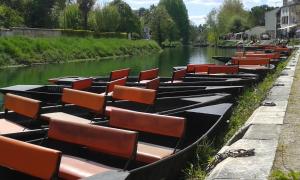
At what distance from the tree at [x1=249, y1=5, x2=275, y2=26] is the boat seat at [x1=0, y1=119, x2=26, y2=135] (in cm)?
12904

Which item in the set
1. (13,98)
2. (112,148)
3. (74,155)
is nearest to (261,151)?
(112,148)

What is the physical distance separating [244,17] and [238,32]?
16.5ft

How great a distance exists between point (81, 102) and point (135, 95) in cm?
111

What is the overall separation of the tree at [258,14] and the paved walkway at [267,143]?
128 meters

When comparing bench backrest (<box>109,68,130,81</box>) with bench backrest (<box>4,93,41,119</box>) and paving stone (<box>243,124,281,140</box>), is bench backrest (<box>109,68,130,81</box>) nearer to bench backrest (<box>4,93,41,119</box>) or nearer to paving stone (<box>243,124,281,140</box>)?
bench backrest (<box>4,93,41,119</box>)

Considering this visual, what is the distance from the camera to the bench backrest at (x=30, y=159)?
4621mm

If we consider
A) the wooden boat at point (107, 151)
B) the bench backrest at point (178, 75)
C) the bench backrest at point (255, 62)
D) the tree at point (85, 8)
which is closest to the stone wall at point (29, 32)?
the tree at point (85, 8)

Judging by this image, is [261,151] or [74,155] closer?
[261,151]

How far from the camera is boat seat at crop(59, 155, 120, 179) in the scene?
5098mm

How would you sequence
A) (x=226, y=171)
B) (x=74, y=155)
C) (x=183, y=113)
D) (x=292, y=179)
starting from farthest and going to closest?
1. (x=183, y=113)
2. (x=74, y=155)
3. (x=226, y=171)
4. (x=292, y=179)

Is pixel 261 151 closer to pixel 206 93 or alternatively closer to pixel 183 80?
pixel 206 93

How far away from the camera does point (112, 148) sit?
540cm

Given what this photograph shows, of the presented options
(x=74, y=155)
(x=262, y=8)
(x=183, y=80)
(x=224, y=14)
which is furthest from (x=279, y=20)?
(x=74, y=155)

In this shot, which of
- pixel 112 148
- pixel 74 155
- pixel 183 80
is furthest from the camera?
pixel 183 80
